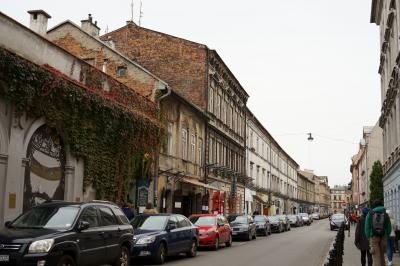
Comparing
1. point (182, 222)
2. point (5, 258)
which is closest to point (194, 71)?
point (182, 222)

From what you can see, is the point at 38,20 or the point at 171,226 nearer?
the point at 171,226

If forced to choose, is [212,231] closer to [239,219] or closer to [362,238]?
[239,219]

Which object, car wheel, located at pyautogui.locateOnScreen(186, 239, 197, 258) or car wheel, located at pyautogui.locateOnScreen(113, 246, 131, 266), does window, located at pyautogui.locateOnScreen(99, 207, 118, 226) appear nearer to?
car wheel, located at pyautogui.locateOnScreen(113, 246, 131, 266)

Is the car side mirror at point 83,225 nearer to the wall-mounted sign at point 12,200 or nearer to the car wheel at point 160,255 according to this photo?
the car wheel at point 160,255

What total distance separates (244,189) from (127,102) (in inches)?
1040

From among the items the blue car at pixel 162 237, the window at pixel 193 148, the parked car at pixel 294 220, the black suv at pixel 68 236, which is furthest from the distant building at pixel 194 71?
the black suv at pixel 68 236

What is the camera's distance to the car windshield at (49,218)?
36.2 feet

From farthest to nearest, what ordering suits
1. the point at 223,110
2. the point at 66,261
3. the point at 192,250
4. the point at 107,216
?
the point at 223,110 < the point at 192,250 < the point at 107,216 < the point at 66,261

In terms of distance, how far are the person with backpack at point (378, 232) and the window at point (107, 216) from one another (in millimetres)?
6019

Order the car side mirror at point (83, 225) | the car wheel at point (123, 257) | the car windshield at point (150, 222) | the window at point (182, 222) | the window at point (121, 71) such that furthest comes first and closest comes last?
1. the window at point (121, 71)
2. the window at point (182, 222)
3. the car windshield at point (150, 222)
4. the car wheel at point (123, 257)
5. the car side mirror at point (83, 225)

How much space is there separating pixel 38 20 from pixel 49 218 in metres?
14.5

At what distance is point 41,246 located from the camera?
32.3ft

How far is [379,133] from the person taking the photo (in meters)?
67.4

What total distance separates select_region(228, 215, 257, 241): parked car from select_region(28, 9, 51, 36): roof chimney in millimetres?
13872
